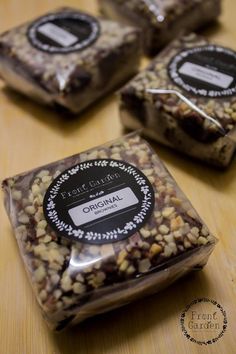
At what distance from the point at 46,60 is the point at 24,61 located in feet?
0.15

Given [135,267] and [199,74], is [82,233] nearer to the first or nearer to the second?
[135,267]

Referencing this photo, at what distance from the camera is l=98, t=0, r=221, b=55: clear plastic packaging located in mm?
1002

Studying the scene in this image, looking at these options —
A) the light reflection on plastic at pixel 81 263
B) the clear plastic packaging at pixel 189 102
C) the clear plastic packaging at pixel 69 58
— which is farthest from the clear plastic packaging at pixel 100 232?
the clear plastic packaging at pixel 69 58

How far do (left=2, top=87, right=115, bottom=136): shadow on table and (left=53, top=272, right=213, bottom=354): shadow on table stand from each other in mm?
397

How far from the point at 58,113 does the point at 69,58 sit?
4.5 inches

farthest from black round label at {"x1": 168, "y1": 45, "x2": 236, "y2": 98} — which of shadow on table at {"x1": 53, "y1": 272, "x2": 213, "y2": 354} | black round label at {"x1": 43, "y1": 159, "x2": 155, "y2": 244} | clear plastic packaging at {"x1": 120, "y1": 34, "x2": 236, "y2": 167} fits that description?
shadow on table at {"x1": 53, "y1": 272, "x2": 213, "y2": 354}

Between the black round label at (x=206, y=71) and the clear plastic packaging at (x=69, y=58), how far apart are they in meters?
0.14

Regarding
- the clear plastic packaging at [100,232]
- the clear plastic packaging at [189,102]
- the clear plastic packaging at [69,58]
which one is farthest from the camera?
the clear plastic packaging at [69,58]

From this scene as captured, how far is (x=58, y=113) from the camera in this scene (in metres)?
0.92

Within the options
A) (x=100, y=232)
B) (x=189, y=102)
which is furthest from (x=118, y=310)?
(x=189, y=102)

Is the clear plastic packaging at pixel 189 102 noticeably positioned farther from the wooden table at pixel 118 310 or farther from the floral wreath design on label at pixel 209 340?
the floral wreath design on label at pixel 209 340

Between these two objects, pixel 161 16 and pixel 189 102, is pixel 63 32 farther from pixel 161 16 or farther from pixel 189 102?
pixel 189 102

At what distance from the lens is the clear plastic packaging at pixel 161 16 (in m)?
1.00

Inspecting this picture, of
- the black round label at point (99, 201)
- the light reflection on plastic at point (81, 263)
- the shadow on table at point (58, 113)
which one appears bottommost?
the shadow on table at point (58, 113)
